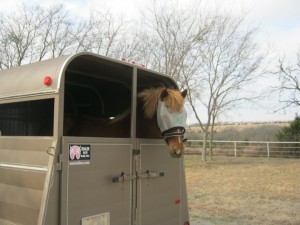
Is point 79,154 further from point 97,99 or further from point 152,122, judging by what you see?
point 97,99

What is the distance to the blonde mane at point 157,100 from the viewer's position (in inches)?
144

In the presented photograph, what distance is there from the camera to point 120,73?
4359 mm

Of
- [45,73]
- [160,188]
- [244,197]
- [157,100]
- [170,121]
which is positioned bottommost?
[244,197]

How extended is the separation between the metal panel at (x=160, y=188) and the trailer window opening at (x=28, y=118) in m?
1.32

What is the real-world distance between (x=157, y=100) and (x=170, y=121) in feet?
1.02

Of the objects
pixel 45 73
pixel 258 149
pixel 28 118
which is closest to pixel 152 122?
pixel 45 73

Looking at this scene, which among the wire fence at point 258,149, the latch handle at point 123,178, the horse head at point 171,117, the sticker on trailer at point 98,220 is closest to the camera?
the sticker on trailer at point 98,220

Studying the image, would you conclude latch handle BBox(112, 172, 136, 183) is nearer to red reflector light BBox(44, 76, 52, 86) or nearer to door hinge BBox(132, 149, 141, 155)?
door hinge BBox(132, 149, 141, 155)

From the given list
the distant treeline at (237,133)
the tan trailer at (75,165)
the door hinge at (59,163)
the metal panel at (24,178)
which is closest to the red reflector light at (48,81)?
the tan trailer at (75,165)

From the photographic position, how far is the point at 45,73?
3135mm

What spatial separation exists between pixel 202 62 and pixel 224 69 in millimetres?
1175

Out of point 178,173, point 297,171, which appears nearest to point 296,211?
point 178,173

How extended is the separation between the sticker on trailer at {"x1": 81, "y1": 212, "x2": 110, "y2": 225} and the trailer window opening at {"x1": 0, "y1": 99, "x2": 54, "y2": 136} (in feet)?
4.95

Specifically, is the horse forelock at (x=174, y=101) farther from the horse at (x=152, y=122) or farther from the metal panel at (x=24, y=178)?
the metal panel at (x=24, y=178)
